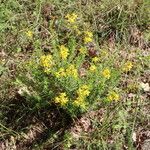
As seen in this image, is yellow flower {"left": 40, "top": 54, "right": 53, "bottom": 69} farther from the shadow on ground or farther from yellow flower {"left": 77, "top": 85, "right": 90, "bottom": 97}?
the shadow on ground

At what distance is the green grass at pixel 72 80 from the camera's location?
387 cm

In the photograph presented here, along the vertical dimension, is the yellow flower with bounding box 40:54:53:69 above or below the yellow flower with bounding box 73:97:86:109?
above

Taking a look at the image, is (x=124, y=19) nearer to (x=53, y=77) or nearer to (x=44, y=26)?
(x=44, y=26)

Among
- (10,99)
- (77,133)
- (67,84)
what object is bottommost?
(77,133)

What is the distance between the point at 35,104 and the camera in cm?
397

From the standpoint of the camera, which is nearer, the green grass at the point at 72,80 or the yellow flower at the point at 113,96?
the yellow flower at the point at 113,96

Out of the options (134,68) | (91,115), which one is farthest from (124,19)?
(91,115)

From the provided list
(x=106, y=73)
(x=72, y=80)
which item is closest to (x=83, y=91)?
(x=72, y=80)

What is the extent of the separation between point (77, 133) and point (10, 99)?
2.52 ft

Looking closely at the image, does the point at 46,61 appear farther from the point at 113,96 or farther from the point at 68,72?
the point at 113,96

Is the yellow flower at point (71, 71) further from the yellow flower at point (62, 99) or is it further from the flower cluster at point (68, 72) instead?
the yellow flower at point (62, 99)

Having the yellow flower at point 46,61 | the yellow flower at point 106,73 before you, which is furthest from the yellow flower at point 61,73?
the yellow flower at point 106,73

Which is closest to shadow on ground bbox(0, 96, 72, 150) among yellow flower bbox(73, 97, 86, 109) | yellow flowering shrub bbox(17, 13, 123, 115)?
yellow flowering shrub bbox(17, 13, 123, 115)

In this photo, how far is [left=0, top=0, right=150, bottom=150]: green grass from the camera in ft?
12.7
